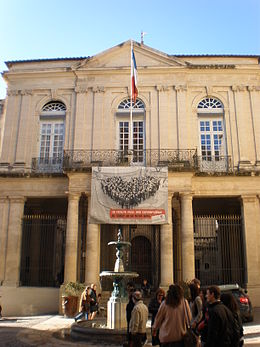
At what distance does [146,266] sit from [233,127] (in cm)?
869

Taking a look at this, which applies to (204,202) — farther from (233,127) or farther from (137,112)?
(137,112)

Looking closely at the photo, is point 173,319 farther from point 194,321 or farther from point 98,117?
point 98,117

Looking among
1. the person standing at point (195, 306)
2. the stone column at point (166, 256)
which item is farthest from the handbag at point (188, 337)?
the stone column at point (166, 256)

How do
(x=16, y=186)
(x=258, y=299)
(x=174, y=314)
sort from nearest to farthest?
1. (x=174, y=314)
2. (x=258, y=299)
3. (x=16, y=186)

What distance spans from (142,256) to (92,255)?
582 centimetres

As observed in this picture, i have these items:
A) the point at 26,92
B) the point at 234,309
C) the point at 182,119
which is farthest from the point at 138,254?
the point at 234,309

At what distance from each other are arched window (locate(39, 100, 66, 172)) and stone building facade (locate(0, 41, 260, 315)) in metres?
0.06

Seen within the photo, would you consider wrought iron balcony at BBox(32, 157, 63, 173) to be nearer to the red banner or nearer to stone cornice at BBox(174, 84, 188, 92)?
the red banner

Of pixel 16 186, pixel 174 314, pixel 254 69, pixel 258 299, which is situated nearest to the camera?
pixel 174 314

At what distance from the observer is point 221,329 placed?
447 centimetres

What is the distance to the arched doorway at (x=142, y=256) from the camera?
20047mm

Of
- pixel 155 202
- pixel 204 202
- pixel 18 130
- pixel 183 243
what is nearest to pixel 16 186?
pixel 18 130

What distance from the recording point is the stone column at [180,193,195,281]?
1586 cm

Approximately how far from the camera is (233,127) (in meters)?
18.8
